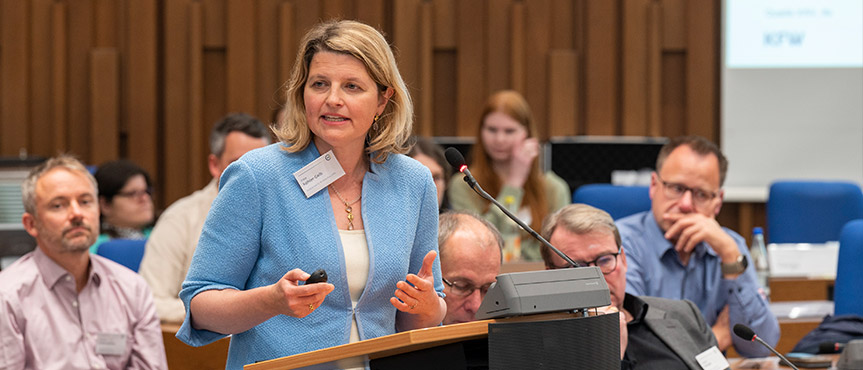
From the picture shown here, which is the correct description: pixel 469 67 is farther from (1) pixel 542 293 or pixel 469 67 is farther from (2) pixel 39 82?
(1) pixel 542 293

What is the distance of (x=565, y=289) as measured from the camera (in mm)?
1463

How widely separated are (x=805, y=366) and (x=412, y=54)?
3787mm

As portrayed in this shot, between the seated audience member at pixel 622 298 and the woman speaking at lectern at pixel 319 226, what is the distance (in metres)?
0.80

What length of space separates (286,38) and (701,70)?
2656 mm

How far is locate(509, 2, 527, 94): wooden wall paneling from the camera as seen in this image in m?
5.95

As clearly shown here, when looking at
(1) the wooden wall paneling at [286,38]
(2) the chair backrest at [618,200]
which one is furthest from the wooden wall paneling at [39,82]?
(2) the chair backrest at [618,200]

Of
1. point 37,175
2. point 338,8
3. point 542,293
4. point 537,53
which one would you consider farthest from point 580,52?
point 542,293

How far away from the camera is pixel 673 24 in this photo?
6.05 metres

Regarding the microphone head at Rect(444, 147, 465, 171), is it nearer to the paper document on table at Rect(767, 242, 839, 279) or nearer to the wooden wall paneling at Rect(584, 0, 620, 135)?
the paper document on table at Rect(767, 242, 839, 279)

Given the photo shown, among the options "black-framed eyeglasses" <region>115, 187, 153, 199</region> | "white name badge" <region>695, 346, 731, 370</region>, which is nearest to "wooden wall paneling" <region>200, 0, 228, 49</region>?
"black-framed eyeglasses" <region>115, 187, 153, 199</region>

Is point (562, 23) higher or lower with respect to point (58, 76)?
higher

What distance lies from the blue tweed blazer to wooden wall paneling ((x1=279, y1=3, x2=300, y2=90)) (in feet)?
13.8

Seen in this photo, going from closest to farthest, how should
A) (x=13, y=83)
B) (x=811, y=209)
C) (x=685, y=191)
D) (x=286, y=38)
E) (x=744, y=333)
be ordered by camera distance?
1. (x=744, y=333)
2. (x=685, y=191)
3. (x=811, y=209)
4. (x=13, y=83)
5. (x=286, y=38)

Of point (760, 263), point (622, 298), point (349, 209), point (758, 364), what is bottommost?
point (758, 364)
